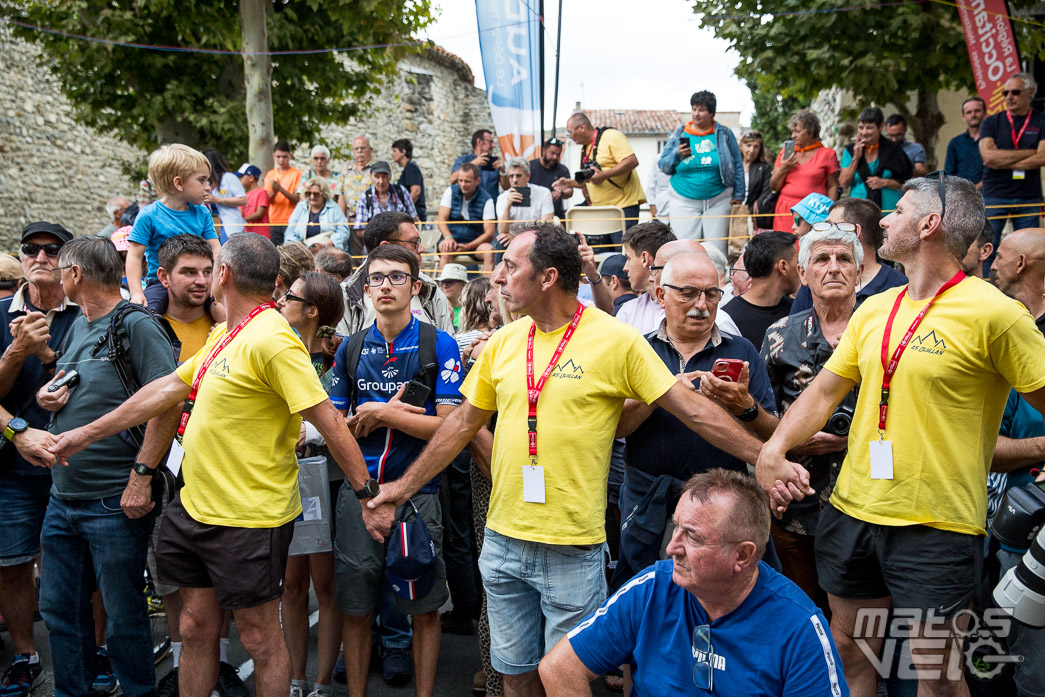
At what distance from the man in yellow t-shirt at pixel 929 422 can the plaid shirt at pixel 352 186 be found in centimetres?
839

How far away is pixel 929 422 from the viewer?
2883 mm

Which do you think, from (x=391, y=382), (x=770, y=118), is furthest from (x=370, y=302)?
(x=770, y=118)

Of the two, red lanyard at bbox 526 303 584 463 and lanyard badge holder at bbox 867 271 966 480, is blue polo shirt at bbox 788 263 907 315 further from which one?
red lanyard at bbox 526 303 584 463

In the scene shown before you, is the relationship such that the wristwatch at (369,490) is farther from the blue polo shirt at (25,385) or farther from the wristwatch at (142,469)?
the blue polo shirt at (25,385)

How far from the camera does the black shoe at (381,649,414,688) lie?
4.43m

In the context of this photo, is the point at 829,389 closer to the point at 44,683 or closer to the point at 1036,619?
the point at 1036,619

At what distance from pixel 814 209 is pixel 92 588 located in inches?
173

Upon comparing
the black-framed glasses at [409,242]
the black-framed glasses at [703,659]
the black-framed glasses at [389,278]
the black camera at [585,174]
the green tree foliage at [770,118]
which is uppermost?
the green tree foliage at [770,118]

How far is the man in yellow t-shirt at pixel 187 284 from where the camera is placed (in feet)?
14.2

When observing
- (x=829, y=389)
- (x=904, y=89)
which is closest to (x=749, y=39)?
(x=904, y=89)

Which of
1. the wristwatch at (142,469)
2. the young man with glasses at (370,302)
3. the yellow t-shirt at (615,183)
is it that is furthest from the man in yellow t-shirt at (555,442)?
the yellow t-shirt at (615,183)

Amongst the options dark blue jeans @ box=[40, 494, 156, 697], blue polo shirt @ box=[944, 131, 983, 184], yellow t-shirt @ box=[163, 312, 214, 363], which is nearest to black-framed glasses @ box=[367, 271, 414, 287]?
yellow t-shirt @ box=[163, 312, 214, 363]

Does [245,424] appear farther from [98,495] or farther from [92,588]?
[92,588]

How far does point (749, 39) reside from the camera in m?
11.1
